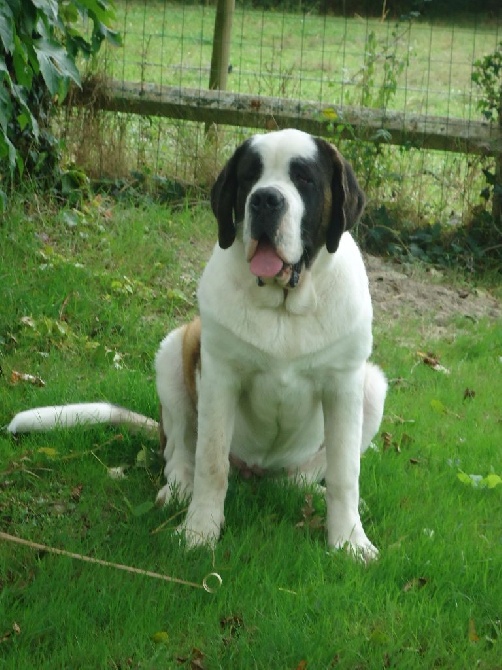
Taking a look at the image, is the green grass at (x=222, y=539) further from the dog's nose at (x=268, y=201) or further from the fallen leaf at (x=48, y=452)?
the dog's nose at (x=268, y=201)

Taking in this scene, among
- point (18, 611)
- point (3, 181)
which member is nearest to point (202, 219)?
point (3, 181)

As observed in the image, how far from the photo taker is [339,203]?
3.89 m

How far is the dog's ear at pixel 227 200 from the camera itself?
3.92m

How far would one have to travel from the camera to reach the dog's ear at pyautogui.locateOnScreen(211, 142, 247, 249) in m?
3.92

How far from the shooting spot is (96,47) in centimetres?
472

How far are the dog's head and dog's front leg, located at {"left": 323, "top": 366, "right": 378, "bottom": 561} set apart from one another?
44cm

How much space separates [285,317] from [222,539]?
0.82 m

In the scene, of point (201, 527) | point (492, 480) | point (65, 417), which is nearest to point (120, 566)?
point (201, 527)

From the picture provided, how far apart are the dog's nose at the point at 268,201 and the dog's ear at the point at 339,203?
30 cm

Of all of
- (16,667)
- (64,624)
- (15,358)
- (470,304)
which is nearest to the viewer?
(16,667)

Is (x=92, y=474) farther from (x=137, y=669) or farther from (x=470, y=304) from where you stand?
(x=470, y=304)

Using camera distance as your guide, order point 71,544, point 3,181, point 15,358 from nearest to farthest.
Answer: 1. point 71,544
2. point 15,358
3. point 3,181

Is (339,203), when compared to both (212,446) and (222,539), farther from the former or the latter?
(222,539)

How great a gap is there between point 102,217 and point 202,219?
0.76m
